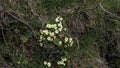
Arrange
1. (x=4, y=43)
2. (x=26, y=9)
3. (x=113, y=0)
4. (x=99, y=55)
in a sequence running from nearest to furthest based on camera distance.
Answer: (x=4, y=43)
(x=26, y=9)
(x=99, y=55)
(x=113, y=0)

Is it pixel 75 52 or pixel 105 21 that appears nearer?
pixel 75 52

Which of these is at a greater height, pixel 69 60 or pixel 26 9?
pixel 26 9

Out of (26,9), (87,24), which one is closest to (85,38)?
(87,24)

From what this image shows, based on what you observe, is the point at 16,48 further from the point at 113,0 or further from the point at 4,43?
the point at 113,0

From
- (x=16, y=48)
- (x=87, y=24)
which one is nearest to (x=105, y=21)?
(x=87, y=24)

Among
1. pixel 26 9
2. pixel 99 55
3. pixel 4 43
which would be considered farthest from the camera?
pixel 99 55

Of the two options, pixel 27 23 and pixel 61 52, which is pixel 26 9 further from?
pixel 61 52

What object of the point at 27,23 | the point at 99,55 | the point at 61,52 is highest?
the point at 27,23
